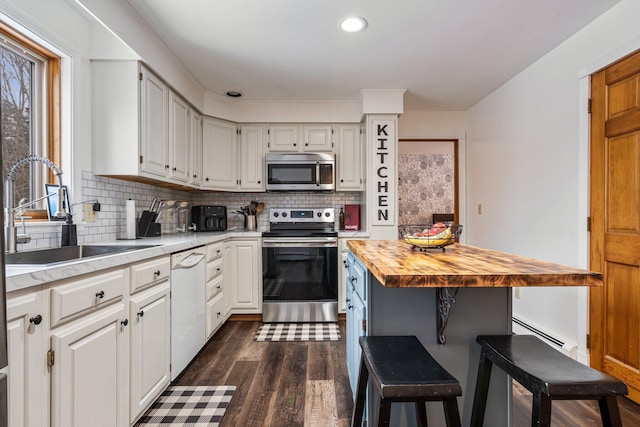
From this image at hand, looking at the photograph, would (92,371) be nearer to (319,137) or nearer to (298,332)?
(298,332)

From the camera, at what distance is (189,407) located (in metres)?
1.79

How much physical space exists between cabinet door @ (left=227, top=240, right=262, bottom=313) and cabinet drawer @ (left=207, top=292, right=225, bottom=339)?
29 cm

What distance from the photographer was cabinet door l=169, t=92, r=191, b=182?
2.64 metres

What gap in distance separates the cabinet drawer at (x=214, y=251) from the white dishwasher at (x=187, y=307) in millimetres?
121

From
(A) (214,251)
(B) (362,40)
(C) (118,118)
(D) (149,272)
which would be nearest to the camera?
(D) (149,272)

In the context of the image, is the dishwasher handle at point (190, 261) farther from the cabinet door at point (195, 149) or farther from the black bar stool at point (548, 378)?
the black bar stool at point (548, 378)

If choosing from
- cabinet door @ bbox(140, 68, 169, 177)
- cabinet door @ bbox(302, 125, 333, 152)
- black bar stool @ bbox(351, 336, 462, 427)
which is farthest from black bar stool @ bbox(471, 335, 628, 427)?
cabinet door @ bbox(302, 125, 333, 152)

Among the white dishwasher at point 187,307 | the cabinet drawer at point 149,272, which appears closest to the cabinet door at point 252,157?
the white dishwasher at point 187,307

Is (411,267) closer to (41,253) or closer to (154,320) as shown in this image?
(154,320)

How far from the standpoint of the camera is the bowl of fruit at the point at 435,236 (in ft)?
5.00

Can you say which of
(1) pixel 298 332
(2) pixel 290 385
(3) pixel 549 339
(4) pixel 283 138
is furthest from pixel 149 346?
(3) pixel 549 339

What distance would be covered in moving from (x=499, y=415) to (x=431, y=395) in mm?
637

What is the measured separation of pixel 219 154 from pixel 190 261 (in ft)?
5.36

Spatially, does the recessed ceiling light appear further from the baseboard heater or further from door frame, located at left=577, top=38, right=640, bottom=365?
the baseboard heater
